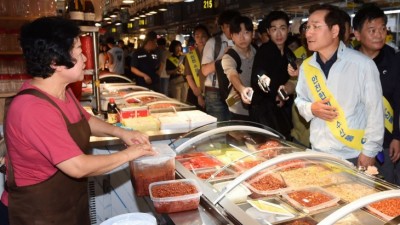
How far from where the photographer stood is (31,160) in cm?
212

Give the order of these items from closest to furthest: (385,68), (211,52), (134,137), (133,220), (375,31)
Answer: (133,220)
(134,137)
(375,31)
(385,68)
(211,52)

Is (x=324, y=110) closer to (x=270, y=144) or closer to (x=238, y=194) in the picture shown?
(x=270, y=144)

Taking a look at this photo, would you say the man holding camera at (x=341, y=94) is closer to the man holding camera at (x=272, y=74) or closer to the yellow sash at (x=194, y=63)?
the man holding camera at (x=272, y=74)

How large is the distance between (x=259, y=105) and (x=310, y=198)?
221 cm

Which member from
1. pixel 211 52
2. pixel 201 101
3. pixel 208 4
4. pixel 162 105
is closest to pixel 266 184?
pixel 162 105

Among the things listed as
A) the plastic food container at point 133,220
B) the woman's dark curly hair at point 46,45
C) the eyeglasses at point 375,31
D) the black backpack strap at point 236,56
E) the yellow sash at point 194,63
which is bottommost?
the plastic food container at point 133,220

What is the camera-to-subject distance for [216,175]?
2.53 m

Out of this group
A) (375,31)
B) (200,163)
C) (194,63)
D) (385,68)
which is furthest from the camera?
(194,63)

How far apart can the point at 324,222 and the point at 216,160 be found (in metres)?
1.35

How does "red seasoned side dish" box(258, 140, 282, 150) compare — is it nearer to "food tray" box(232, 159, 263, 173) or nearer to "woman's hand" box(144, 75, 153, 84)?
"food tray" box(232, 159, 263, 173)

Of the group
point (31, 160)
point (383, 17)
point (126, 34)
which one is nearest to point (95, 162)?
point (31, 160)

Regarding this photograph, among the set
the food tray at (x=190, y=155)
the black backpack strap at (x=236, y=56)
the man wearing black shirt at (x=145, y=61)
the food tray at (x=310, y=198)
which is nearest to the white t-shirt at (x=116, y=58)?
the man wearing black shirt at (x=145, y=61)

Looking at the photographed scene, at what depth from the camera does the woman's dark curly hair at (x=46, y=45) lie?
81.4 inches

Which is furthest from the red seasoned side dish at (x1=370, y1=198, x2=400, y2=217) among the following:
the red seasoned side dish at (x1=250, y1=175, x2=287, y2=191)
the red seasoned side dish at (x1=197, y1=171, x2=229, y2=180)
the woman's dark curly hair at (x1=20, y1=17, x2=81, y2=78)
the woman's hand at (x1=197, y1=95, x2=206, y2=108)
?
the woman's hand at (x1=197, y1=95, x2=206, y2=108)
